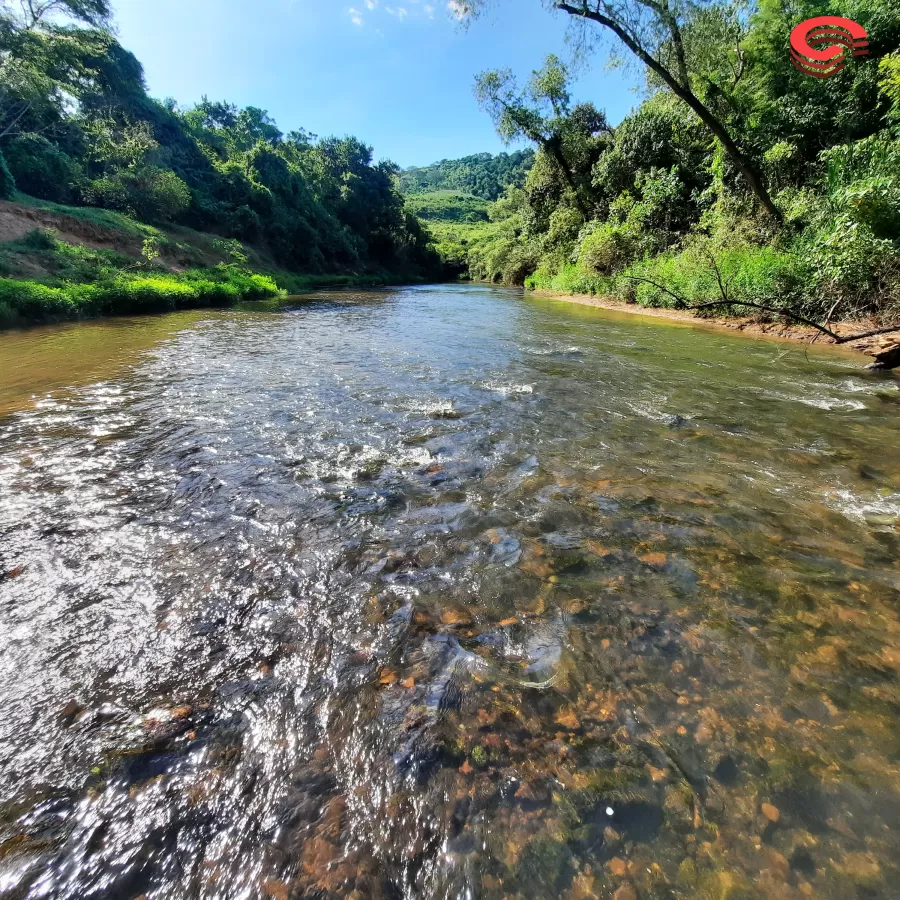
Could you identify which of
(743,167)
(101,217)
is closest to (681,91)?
(743,167)

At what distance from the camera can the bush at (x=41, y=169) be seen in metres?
23.8

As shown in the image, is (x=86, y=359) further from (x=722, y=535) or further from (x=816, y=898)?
(x=816, y=898)

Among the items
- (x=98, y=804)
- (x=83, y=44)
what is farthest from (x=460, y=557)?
(x=83, y=44)

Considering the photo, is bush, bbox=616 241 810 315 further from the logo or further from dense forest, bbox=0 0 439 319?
dense forest, bbox=0 0 439 319

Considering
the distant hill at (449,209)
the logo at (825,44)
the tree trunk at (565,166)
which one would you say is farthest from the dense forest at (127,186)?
the distant hill at (449,209)

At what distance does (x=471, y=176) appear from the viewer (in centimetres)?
17300

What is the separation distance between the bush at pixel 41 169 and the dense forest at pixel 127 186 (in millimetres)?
54

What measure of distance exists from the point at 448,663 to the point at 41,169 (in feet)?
114

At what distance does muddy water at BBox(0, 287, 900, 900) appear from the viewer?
1559 mm

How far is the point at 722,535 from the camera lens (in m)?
3.30

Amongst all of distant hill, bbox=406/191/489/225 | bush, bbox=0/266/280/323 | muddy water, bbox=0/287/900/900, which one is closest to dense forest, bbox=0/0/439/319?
bush, bbox=0/266/280/323

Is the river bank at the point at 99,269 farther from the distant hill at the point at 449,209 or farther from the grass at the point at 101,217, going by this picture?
the distant hill at the point at 449,209

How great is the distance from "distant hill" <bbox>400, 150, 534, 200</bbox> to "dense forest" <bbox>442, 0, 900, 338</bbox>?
132664mm

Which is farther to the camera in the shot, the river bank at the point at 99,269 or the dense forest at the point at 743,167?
the river bank at the point at 99,269
